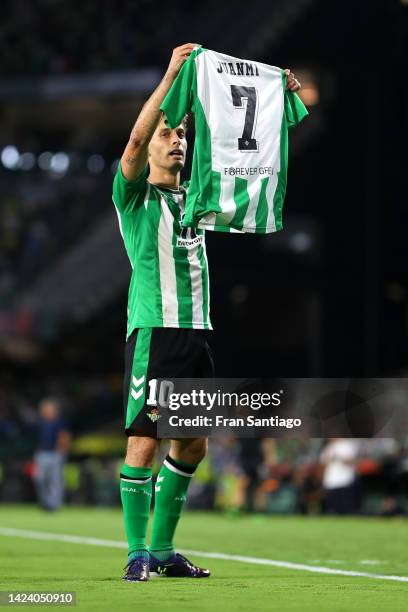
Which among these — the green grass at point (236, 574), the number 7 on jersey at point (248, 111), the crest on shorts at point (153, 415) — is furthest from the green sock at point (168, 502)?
the number 7 on jersey at point (248, 111)

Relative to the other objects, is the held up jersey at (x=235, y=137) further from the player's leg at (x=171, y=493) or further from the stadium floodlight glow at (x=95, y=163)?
the stadium floodlight glow at (x=95, y=163)

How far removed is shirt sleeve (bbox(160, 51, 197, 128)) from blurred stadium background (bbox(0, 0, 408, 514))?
20548mm

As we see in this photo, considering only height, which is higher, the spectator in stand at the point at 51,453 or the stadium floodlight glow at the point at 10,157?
the stadium floodlight glow at the point at 10,157

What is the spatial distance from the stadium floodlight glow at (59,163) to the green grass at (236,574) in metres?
18.8

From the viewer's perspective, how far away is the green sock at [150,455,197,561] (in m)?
6.91

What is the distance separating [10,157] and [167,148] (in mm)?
27327

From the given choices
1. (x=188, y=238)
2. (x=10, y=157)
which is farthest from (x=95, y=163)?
(x=188, y=238)

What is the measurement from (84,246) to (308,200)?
537cm

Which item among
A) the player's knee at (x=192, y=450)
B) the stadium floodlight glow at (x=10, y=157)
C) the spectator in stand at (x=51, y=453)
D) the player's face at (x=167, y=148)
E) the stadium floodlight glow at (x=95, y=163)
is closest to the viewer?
the player's knee at (x=192, y=450)

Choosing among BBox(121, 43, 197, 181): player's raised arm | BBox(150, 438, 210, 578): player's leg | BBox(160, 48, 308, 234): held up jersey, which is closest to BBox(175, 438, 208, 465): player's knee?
BBox(150, 438, 210, 578): player's leg

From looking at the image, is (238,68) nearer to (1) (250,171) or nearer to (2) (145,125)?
(1) (250,171)

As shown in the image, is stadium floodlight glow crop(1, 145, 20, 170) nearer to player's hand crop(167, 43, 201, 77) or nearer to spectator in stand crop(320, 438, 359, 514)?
spectator in stand crop(320, 438, 359, 514)

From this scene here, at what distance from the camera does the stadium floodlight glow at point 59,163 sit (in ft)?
105

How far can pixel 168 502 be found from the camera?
695 cm
